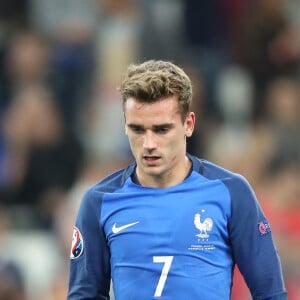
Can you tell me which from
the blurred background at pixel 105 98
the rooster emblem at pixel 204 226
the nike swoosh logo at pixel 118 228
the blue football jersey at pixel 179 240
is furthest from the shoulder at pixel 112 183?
the blurred background at pixel 105 98

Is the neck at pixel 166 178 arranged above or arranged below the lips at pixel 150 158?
below

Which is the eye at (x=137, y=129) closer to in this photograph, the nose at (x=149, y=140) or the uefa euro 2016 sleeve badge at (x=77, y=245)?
the nose at (x=149, y=140)

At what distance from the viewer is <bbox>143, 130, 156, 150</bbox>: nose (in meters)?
5.71

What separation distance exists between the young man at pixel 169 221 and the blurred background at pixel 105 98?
13.5 feet

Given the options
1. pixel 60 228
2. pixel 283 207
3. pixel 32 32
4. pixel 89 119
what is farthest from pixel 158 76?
pixel 32 32

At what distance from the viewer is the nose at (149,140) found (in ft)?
18.7

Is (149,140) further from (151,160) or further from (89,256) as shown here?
(89,256)

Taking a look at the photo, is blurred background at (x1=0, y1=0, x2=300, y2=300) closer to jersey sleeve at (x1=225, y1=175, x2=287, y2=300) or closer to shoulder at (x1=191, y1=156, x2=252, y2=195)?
shoulder at (x1=191, y1=156, x2=252, y2=195)

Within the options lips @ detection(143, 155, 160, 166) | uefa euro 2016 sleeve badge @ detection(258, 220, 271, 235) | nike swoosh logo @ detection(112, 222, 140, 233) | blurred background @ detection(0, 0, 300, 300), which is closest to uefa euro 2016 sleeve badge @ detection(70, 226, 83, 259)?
nike swoosh logo @ detection(112, 222, 140, 233)

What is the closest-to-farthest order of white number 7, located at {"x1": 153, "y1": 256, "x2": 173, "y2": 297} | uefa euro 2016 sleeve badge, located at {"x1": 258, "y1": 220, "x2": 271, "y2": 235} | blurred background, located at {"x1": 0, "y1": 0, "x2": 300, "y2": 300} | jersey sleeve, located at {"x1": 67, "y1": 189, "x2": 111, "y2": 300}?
white number 7, located at {"x1": 153, "y1": 256, "x2": 173, "y2": 297} → uefa euro 2016 sleeve badge, located at {"x1": 258, "y1": 220, "x2": 271, "y2": 235} → jersey sleeve, located at {"x1": 67, "y1": 189, "x2": 111, "y2": 300} → blurred background, located at {"x1": 0, "y1": 0, "x2": 300, "y2": 300}

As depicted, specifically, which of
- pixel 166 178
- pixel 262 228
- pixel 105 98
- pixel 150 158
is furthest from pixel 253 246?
pixel 105 98

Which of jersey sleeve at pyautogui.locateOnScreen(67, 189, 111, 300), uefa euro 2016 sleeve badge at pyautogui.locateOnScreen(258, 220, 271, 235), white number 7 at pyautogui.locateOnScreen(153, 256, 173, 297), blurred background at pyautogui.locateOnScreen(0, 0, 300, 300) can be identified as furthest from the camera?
blurred background at pyautogui.locateOnScreen(0, 0, 300, 300)

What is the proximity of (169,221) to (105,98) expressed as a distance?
20.1 feet

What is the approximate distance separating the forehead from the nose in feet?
0.20
